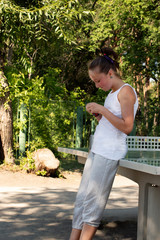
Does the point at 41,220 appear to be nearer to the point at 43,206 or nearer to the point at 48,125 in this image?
the point at 43,206

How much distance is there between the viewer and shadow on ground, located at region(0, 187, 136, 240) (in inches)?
188

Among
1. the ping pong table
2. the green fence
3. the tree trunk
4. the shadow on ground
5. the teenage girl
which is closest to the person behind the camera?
the teenage girl

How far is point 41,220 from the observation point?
547 centimetres

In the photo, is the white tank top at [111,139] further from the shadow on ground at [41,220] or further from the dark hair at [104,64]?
the shadow on ground at [41,220]

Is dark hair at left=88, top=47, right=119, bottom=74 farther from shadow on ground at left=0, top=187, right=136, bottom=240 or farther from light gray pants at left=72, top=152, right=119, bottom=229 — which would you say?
shadow on ground at left=0, top=187, right=136, bottom=240

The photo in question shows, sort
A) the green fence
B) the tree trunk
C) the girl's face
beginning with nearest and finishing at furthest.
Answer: the girl's face → the tree trunk → the green fence

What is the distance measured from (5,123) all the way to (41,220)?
18.9ft

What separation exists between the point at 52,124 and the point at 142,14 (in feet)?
19.8

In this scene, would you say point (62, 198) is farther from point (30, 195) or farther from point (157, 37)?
point (157, 37)

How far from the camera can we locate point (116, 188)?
8.94 m

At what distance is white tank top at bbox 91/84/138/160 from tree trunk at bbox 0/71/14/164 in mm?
7991

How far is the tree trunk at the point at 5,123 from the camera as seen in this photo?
10.8 metres

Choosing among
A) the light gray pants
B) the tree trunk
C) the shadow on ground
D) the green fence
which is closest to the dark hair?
the light gray pants

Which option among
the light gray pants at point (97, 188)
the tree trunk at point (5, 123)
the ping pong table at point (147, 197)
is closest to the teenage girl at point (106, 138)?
the light gray pants at point (97, 188)
